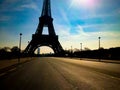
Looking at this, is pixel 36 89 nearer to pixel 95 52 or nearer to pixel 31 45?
pixel 95 52

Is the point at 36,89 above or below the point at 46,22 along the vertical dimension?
below

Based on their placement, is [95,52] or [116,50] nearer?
[116,50]

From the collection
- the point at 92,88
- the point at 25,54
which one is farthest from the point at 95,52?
the point at 92,88

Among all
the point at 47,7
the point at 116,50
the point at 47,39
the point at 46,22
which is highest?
the point at 47,7

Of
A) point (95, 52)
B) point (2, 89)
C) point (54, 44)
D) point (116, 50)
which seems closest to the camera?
point (2, 89)

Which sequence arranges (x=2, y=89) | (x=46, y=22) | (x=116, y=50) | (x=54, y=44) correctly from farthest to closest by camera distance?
(x=54, y=44), (x=46, y=22), (x=116, y=50), (x=2, y=89)

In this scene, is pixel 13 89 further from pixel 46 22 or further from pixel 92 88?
pixel 46 22

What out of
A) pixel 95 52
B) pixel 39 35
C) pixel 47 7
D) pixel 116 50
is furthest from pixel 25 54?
pixel 116 50

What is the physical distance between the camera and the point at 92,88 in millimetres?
8172

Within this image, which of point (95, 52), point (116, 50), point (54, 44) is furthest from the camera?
point (54, 44)

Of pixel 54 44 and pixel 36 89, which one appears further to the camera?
pixel 54 44

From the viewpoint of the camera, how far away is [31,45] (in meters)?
88.0

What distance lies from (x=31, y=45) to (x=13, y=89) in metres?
81.0

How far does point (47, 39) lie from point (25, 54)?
12363mm
